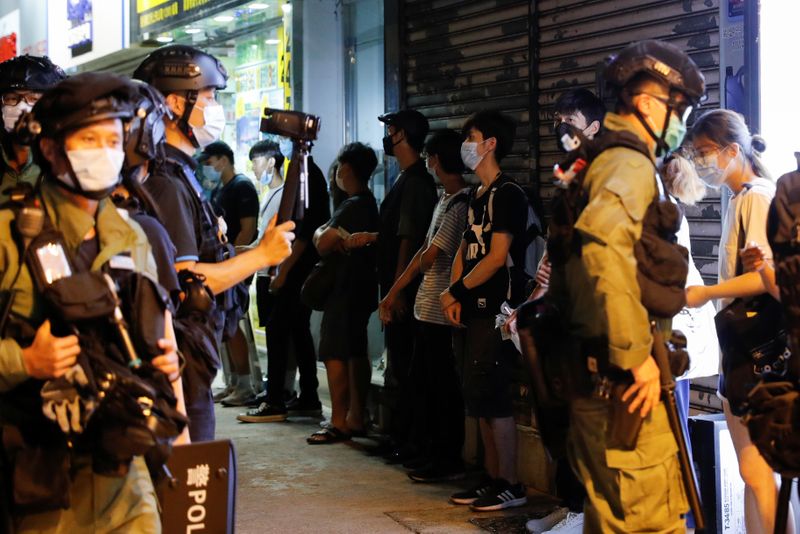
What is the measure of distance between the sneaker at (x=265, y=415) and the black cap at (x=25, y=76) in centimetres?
456

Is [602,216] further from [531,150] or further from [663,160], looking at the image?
[531,150]

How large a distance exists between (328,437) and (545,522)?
9.12 ft

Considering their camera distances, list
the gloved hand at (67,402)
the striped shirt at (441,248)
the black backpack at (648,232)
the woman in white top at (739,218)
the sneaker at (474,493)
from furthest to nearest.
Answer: the striped shirt at (441,248) < the sneaker at (474,493) < the woman in white top at (739,218) < the black backpack at (648,232) < the gloved hand at (67,402)

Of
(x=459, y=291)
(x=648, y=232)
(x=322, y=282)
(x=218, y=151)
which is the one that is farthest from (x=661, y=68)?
(x=218, y=151)

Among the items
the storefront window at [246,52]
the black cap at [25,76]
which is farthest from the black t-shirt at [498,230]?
the storefront window at [246,52]

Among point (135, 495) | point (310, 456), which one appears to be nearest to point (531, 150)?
point (310, 456)

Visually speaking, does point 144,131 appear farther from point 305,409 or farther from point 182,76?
point 305,409

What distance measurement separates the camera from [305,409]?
9781 mm

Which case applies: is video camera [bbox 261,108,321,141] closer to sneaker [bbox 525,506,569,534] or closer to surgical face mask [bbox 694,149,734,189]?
surgical face mask [bbox 694,149,734,189]

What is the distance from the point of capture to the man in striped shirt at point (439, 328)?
7.25m

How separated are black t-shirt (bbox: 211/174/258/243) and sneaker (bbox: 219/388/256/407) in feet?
4.66

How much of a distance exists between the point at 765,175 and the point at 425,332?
2.94 m

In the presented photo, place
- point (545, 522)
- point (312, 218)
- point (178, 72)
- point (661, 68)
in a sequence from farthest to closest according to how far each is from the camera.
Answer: point (312, 218)
point (545, 522)
point (178, 72)
point (661, 68)

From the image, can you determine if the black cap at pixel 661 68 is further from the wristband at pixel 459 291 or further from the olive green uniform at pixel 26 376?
the wristband at pixel 459 291
